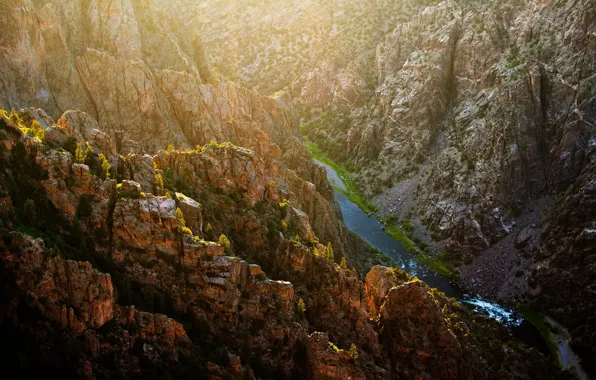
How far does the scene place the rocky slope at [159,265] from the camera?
3447 centimetres

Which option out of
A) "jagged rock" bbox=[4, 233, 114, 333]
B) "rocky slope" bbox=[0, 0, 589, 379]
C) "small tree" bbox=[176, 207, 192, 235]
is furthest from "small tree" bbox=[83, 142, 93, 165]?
"jagged rock" bbox=[4, 233, 114, 333]

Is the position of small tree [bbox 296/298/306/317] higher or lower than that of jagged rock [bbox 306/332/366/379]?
higher

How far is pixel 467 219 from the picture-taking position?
127250mm

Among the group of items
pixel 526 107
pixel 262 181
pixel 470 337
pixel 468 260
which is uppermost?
pixel 262 181

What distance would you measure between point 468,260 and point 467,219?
33.0 feet

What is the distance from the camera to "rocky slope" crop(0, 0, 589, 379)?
113ft

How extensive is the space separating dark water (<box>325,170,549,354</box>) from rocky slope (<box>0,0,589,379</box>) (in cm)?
1992

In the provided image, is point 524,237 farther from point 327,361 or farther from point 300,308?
point 327,361

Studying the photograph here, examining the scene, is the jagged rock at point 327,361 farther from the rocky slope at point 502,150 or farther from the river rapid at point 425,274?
the rocky slope at point 502,150

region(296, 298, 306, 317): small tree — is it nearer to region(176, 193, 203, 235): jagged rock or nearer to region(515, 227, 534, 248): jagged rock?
region(176, 193, 203, 235): jagged rock

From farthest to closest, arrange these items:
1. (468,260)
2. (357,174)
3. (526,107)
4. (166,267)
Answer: (357,174), (526,107), (468,260), (166,267)

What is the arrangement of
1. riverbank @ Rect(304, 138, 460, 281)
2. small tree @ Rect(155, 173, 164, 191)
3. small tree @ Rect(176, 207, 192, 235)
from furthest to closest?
riverbank @ Rect(304, 138, 460, 281), small tree @ Rect(155, 173, 164, 191), small tree @ Rect(176, 207, 192, 235)

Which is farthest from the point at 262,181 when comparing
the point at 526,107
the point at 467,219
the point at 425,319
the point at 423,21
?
the point at 423,21

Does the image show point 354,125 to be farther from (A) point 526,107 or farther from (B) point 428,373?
(B) point 428,373
